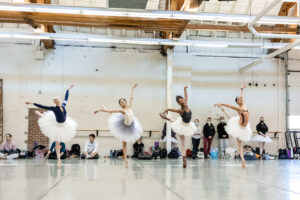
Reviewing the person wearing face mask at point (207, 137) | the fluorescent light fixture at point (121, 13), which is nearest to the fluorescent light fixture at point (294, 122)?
the person wearing face mask at point (207, 137)

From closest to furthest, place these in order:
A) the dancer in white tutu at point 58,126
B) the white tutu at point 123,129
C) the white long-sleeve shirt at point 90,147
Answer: the dancer in white tutu at point 58,126 < the white tutu at point 123,129 < the white long-sleeve shirt at point 90,147

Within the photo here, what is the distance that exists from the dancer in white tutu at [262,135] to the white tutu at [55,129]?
7622 mm

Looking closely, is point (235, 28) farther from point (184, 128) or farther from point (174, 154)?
point (184, 128)

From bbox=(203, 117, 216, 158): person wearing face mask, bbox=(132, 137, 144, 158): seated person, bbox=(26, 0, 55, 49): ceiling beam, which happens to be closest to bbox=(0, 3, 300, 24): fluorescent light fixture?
bbox=(26, 0, 55, 49): ceiling beam

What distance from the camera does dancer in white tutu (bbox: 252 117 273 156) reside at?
12844 mm

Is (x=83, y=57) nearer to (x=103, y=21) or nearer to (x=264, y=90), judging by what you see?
(x=103, y=21)

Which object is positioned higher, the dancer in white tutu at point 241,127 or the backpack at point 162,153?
the dancer in white tutu at point 241,127

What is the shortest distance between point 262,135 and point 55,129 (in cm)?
844

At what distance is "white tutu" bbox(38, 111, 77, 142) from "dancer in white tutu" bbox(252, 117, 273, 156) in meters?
7.62

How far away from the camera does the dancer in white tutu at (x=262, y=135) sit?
12.8 meters

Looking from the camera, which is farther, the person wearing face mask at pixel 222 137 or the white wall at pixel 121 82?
the person wearing face mask at pixel 222 137

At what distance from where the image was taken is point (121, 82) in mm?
13719

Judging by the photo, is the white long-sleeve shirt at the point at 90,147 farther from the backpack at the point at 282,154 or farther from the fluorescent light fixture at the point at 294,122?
the fluorescent light fixture at the point at 294,122

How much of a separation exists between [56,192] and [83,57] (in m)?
10.2
